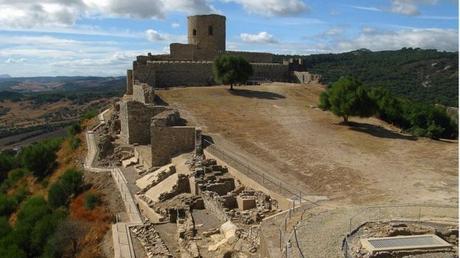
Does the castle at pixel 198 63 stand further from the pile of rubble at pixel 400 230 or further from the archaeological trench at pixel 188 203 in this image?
the pile of rubble at pixel 400 230

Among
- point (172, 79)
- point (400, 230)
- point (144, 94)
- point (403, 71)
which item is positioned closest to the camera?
point (400, 230)

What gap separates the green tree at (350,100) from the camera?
21.7m

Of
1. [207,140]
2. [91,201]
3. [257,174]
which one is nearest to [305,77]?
[207,140]

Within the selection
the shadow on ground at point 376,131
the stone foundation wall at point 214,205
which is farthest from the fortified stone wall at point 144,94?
the stone foundation wall at point 214,205

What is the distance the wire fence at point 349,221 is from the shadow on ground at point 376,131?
909cm

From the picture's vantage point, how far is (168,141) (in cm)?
1953

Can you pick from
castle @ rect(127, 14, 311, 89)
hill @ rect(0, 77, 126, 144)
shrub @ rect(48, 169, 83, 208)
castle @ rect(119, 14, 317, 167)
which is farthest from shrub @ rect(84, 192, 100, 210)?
hill @ rect(0, 77, 126, 144)

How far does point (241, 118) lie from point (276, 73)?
1159 cm

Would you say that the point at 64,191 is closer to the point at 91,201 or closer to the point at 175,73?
the point at 91,201

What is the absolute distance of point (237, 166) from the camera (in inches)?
642

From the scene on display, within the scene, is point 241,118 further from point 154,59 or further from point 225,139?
point 154,59

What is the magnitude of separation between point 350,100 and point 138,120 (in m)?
9.53

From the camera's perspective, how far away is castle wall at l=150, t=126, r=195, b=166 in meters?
19.4

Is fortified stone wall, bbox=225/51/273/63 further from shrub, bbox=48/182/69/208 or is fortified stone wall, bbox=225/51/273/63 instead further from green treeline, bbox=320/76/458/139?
shrub, bbox=48/182/69/208
